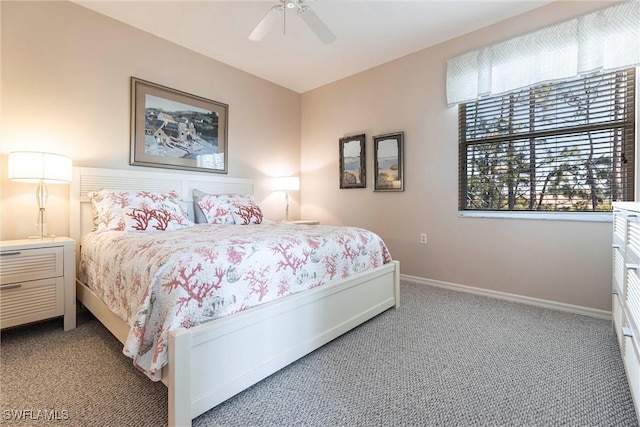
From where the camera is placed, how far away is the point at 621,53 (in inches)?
85.4

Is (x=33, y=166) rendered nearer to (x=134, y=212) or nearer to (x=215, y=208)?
(x=134, y=212)

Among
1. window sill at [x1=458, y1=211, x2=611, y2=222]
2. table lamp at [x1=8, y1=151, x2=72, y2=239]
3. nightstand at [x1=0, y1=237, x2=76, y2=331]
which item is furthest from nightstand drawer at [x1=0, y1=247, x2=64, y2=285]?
window sill at [x1=458, y1=211, x2=611, y2=222]

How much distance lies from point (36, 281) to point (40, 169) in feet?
2.56

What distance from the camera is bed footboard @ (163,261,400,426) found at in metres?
1.18

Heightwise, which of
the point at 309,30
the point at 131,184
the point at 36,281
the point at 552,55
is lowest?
the point at 36,281

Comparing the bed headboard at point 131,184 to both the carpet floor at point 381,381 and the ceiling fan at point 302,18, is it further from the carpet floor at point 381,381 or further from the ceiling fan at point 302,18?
the ceiling fan at point 302,18

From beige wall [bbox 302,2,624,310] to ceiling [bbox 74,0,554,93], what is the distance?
21cm

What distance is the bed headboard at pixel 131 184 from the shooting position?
8.33 feet

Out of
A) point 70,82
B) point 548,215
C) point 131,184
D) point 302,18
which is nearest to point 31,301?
point 131,184

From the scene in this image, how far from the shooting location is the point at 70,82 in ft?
8.39

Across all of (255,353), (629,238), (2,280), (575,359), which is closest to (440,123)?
(629,238)

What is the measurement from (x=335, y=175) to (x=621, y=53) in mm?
2877

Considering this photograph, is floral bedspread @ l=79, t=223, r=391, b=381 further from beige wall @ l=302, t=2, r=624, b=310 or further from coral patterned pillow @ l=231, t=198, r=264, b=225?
beige wall @ l=302, t=2, r=624, b=310

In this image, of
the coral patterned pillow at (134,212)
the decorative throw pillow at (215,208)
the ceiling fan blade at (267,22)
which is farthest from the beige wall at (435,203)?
the coral patterned pillow at (134,212)
